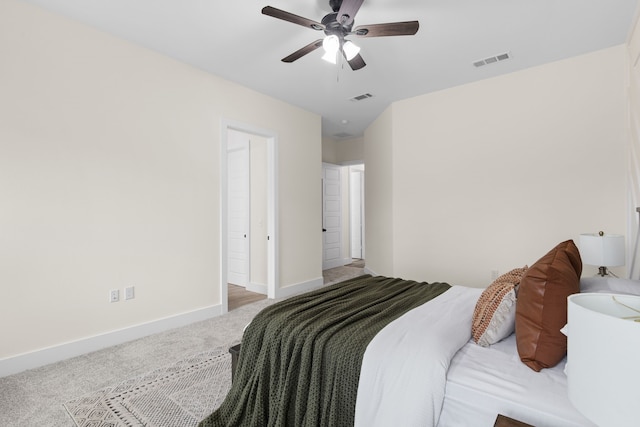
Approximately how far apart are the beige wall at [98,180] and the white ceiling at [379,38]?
295mm

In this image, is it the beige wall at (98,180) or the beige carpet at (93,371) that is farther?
→ the beige wall at (98,180)

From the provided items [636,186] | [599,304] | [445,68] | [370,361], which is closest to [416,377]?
[370,361]

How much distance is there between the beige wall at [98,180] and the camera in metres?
2.49

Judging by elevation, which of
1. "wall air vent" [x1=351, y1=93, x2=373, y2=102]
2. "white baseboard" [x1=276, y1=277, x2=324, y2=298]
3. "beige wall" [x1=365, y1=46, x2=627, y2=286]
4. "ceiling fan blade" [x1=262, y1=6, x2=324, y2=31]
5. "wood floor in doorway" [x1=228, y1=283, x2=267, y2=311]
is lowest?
"wood floor in doorway" [x1=228, y1=283, x2=267, y2=311]

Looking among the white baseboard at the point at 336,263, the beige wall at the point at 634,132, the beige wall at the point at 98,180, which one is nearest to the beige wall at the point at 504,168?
the beige wall at the point at 634,132

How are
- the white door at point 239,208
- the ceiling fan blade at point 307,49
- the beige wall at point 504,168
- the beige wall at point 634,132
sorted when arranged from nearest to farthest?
1. the ceiling fan blade at point 307,49
2. the beige wall at point 634,132
3. the beige wall at point 504,168
4. the white door at point 239,208

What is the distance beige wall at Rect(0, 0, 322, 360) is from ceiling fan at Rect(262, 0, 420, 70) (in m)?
1.64

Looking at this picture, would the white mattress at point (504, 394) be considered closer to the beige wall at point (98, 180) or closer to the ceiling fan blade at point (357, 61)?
the ceiling fan blade at point (357, 61)

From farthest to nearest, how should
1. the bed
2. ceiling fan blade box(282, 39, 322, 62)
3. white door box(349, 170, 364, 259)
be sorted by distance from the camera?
white door box(349, 170, 364, 259), ceiling fan blade box(282, 39, 322, 62), the bed

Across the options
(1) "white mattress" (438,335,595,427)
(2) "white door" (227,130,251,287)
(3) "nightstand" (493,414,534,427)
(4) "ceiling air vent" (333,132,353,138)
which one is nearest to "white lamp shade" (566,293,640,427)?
(3) "nightstand" (493,414,534,427)

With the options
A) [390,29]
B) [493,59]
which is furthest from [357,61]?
[493,59]

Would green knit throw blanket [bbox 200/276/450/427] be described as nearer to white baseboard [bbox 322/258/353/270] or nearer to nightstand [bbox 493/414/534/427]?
nightstand [bbox 493/414/534/427]

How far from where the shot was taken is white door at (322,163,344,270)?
6.80m

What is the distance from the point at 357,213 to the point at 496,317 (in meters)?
6.67
